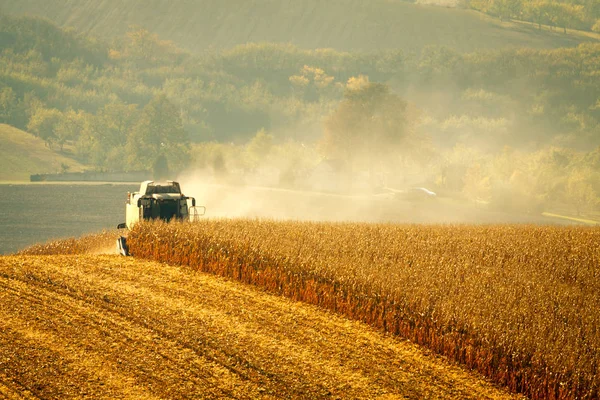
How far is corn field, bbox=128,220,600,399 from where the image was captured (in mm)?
18656

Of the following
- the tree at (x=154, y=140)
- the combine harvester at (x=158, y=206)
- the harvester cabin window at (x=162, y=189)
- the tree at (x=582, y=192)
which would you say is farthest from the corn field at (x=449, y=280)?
the tree at (x=154, y=140)

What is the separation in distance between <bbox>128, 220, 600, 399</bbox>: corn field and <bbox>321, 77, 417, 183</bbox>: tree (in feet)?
320

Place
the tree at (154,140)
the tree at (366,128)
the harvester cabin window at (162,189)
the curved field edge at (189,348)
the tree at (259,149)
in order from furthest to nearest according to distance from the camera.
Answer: the tree at (154,140), the tree at (259,149), the tree at (366,128), the harvester cabin window at (162,189), the curved field edge at (189,348)

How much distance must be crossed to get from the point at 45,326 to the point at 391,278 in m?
10.2

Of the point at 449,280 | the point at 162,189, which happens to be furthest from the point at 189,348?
the point at 162,189

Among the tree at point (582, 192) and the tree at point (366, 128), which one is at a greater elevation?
the tree at point (366, 128)

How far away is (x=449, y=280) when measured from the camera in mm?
24203

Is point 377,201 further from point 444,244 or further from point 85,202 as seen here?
point 444,244

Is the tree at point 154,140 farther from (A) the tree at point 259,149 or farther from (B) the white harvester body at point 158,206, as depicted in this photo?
(B) the white harvester body at point 158,206

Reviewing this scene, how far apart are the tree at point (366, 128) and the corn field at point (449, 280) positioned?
97.6m

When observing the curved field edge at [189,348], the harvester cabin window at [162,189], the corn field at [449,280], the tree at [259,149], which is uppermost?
the tree at [259,149]

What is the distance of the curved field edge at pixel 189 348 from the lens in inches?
683

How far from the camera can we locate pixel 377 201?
119 metres

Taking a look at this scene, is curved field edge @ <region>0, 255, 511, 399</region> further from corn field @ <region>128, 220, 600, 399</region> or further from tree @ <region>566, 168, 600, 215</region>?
tree @ <region>566, 168, 600, 215</region>
